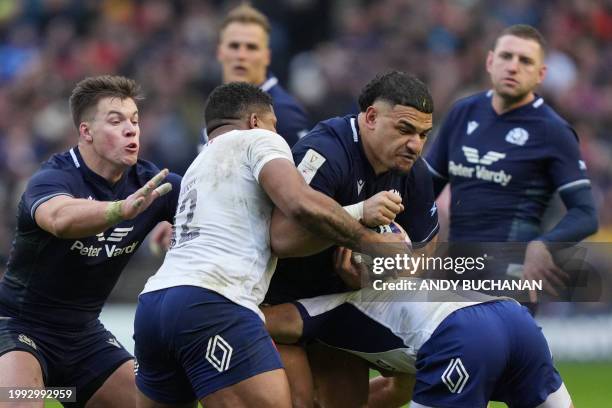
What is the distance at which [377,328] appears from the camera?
604 cm

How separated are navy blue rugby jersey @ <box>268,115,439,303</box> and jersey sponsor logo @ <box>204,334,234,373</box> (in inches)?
35.7

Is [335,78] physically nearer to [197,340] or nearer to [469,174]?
[469,174]

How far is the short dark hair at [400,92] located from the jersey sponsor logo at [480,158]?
2214mm

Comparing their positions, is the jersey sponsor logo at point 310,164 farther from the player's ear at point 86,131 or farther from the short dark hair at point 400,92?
the player's ear at point 86,131

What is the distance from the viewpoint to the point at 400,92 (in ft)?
19.6

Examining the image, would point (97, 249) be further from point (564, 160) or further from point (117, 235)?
point (564, 160)

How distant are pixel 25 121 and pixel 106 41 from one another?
1755 mm

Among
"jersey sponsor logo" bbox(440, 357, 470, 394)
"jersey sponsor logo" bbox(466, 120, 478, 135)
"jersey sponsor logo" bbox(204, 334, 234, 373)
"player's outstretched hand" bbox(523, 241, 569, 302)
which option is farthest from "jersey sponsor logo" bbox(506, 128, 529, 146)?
"jersey sponsor logo" bbox(204, 334, 234, 373)

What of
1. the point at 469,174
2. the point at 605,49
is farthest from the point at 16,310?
the point at 605,49

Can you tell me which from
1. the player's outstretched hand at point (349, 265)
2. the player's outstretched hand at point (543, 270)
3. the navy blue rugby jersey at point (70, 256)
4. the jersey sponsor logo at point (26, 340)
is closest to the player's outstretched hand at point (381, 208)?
the player's outstretched hand at point (349, 265)

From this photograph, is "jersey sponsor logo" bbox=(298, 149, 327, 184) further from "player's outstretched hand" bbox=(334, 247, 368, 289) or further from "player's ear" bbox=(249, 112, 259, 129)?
"player's outstretched hand" bbox=(334, 247, 368, 289)

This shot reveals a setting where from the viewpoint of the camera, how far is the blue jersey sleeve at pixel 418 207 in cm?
639

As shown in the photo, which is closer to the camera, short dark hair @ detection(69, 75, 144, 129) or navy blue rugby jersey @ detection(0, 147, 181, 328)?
navy blue rugby jersey @ detection(0, 147, 181, 328)

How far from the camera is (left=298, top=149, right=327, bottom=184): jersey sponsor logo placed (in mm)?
5852
